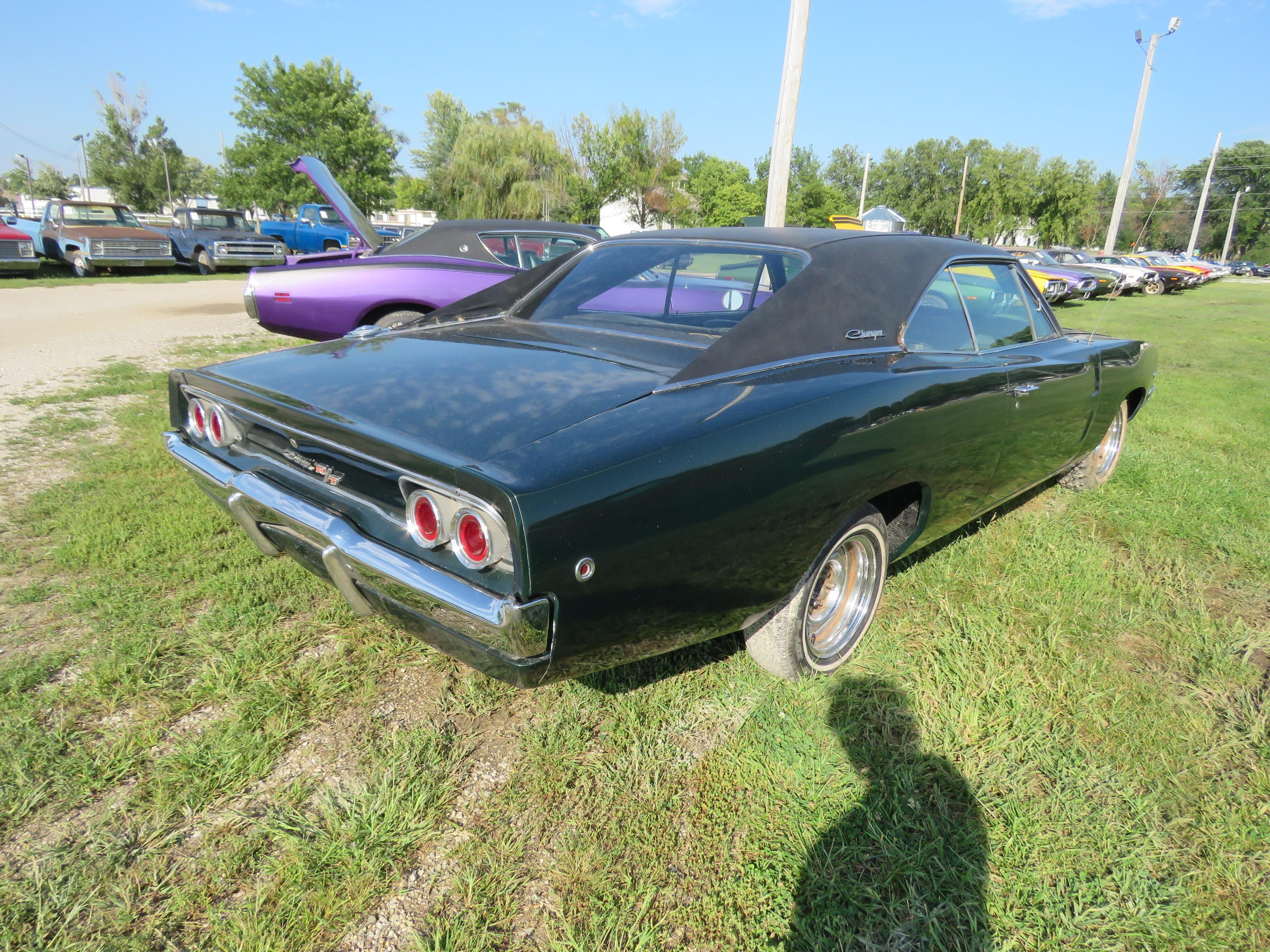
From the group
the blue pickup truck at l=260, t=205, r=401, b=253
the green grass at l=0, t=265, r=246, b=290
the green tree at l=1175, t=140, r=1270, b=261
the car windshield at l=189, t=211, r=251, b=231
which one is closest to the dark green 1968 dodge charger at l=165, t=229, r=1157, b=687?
the green grass at l=0, t=265, r=246, b=290

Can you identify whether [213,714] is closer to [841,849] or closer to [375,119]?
[841,849]

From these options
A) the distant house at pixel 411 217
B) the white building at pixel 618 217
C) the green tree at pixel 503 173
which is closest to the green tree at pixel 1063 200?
the white building at pixel 618 217

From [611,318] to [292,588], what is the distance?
1.63 metres

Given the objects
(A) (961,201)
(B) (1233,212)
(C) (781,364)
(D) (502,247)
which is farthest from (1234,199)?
(C) (781,364)

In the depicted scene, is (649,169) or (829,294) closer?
(829,294)

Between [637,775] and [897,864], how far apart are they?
0.68 metres

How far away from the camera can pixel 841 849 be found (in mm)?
1830

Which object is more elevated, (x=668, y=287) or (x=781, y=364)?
(x=668, y=287)

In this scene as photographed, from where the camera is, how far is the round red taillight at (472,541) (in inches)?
64.7

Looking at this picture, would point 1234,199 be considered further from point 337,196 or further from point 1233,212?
point 337,196

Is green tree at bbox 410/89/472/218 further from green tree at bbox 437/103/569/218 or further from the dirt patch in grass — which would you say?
the dirt patch in grass

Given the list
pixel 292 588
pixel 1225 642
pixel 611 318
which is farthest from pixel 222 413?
pixel 1225 642

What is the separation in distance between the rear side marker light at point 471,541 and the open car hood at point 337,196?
22.0ft

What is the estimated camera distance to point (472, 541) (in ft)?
5.48
